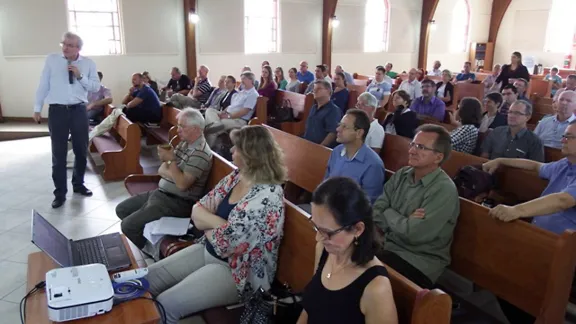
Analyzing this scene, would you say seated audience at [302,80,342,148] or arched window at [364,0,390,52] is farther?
arched window at [364,0,390,52]

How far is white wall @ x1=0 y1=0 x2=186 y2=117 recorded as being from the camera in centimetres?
827

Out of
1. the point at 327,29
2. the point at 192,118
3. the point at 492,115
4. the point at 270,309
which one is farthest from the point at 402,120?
the point at 327,29

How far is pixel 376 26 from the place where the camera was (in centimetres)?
1328

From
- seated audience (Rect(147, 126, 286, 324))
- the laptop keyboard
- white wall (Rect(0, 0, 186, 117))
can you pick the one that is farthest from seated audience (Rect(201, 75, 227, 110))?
the laptop keyboard

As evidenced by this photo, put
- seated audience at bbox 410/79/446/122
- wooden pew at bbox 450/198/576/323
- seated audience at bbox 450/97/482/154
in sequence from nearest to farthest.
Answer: wooden pew at bbox 450/198/576/323 < seated audience at bbox 450/97/482/154 < seated audience at bbox 410/79/446/122

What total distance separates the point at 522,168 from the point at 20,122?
845cm

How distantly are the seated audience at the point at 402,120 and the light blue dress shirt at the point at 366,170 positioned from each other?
5.11ft

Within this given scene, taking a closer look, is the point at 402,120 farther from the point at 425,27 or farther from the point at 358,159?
the point at 425,27

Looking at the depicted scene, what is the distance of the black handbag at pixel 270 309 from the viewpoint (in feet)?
5.91

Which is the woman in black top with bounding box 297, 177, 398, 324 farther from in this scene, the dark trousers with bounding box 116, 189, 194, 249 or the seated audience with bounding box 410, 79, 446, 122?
the seated audience with bounding box 410, 79, 446, 122

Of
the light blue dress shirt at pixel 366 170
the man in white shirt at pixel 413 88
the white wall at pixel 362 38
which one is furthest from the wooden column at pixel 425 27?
the light blue dress shirt at pixel 366 170

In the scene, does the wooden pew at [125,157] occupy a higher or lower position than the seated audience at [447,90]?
lower

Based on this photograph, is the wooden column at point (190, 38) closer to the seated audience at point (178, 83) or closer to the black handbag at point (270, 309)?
the seated audience at point (178, 83)

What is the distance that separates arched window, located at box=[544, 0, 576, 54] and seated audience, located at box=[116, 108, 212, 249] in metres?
14.3
